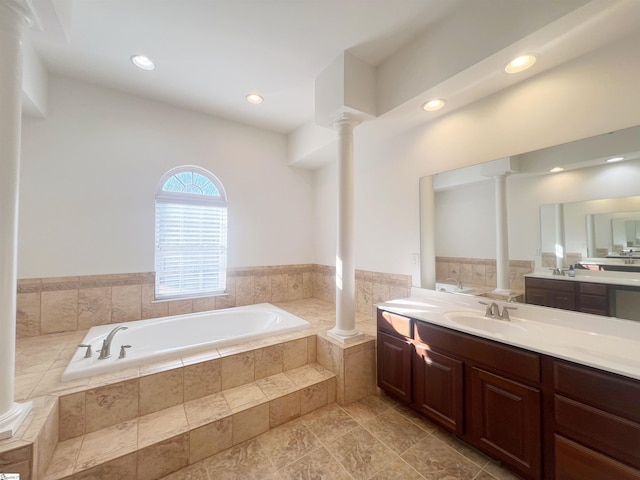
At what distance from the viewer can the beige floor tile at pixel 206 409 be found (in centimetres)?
169

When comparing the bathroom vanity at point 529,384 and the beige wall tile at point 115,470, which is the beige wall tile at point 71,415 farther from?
the bathroom vanity at point 529,384

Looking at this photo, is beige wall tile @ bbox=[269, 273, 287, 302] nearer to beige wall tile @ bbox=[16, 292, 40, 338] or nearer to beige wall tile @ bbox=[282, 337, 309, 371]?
beige wall tile @ bbox=[282, 337, 309, 371]

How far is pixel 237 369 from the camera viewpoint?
209cm

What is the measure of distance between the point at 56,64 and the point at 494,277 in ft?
13.7

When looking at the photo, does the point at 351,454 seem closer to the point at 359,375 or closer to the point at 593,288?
the point at 359,375

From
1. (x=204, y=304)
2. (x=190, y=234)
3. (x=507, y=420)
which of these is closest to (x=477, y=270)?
(x=507, y=420)

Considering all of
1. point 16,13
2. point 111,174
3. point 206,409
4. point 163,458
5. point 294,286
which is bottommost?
point 163,458

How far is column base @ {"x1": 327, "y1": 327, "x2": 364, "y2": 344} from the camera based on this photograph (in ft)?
7.57

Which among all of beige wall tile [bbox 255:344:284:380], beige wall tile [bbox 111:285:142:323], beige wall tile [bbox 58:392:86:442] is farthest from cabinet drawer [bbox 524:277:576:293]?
beige wall tile [bbox 111:285:142:323]

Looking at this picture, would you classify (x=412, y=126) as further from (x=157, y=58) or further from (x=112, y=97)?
(x=112, y=97)

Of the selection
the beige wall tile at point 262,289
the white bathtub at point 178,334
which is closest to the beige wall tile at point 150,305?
the white bathtub at point 178,334

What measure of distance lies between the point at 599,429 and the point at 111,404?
8.70 feet

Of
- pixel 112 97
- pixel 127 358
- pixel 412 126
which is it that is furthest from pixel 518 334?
pixel 112 97

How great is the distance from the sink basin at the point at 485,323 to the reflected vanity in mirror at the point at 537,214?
0.91 ft
